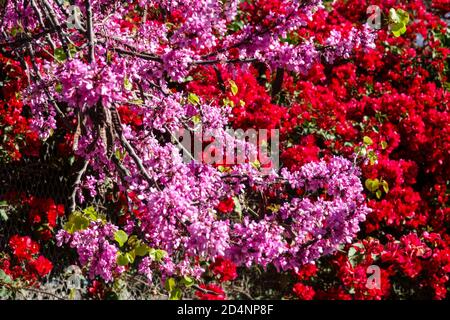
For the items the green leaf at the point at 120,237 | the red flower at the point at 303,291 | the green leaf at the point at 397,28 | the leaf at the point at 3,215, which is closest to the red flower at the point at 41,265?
the leaf at the point at 3,215

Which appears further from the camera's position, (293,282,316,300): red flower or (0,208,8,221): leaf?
(293,282,316,300): red flower

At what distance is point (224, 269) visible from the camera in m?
3.61

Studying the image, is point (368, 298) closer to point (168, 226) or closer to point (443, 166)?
point (443, 166)

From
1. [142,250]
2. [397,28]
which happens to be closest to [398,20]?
[397,28]

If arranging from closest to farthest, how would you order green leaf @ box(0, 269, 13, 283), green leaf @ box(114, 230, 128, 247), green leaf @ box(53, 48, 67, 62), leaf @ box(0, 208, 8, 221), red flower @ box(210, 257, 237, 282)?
green leaf @ box(114, 230, 128, 247), green leaf @ box(53, 48, 67, 62), green leaf @ box(0, 269, 13, 283), leaf @ box(0, 208, 8, 221), red flower @ box(210, 257, 237, 282)

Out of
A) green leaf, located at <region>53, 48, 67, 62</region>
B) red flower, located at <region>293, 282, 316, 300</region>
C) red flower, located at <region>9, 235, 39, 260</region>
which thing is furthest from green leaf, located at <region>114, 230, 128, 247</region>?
red flower, located at <region>293, 282, 316, 300</region>

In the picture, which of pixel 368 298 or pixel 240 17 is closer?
pixel 368 298

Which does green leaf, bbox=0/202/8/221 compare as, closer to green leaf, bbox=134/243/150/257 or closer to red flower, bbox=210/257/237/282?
red flower, bbox=210/257/237/282

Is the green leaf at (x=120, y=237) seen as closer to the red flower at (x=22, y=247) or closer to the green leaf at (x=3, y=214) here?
the red flower at (x=22, y=247)

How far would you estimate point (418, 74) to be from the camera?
4762 millimetres

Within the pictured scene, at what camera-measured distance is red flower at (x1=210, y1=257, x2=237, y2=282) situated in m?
3.61

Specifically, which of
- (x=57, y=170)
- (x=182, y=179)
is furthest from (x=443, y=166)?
(x=182, y=179)

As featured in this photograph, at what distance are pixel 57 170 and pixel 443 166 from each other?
2645 millimetres

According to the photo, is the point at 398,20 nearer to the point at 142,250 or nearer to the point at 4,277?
the point at 142,250
